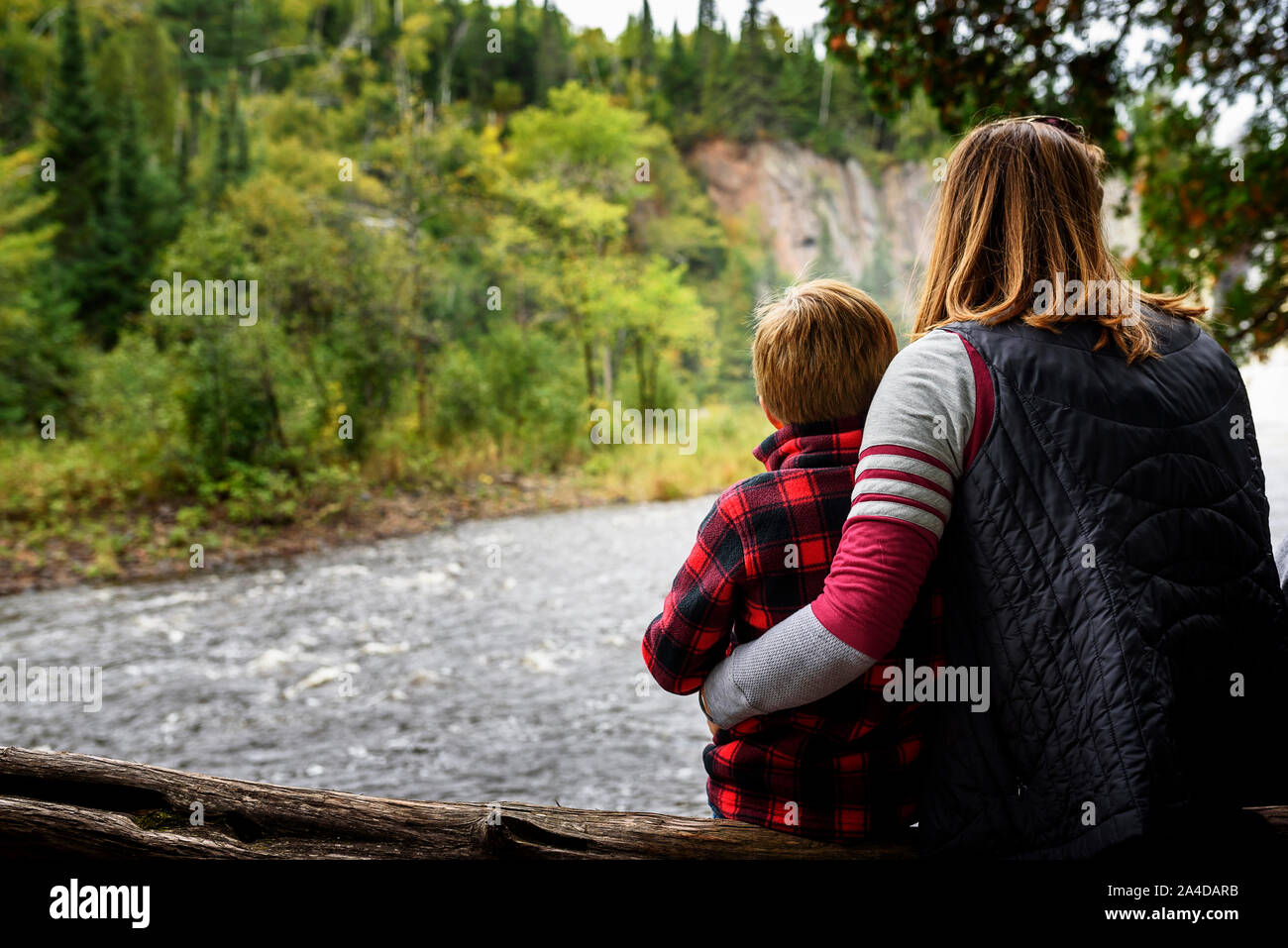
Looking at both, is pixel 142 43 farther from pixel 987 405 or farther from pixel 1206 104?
pixel 987 405

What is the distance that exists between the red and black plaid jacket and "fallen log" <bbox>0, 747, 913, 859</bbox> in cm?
6

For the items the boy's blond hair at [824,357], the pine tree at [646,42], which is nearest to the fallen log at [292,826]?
the boy's blond hair at [824,357]

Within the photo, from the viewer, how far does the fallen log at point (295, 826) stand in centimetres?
139

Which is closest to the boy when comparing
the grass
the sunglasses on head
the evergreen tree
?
the sunglasses on head

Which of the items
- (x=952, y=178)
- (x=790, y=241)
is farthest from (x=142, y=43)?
(x=952, y=178)

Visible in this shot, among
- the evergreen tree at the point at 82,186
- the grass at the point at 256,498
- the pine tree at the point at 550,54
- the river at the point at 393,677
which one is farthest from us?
the pine tree at the point at 550,54

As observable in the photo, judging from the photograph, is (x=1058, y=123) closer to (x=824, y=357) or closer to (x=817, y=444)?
(x=824, y=357)

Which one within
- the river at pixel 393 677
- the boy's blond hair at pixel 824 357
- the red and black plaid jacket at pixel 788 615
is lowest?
the river at pixel 393 677

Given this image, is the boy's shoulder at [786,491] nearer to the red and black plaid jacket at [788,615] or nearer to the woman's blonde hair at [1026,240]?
the red and black plaid jacket at [788,615]

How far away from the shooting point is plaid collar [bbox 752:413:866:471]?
1.44m

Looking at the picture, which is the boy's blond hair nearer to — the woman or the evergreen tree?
the woman

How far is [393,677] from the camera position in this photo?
22.2 ft

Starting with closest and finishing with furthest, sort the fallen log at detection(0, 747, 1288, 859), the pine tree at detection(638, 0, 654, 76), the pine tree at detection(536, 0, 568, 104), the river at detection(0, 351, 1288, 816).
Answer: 1. the fallen log at detection(0, 747, 1288, 859)
2. the river at detection(0, 351, 1288, 816)
3. the pine tree at detection(536, 0, 568, 104)
4. the pine tree at detection(638, 0, 654, 76)

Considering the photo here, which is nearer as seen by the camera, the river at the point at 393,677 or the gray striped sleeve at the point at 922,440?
the gray striped sleeve at the point at 922,440
